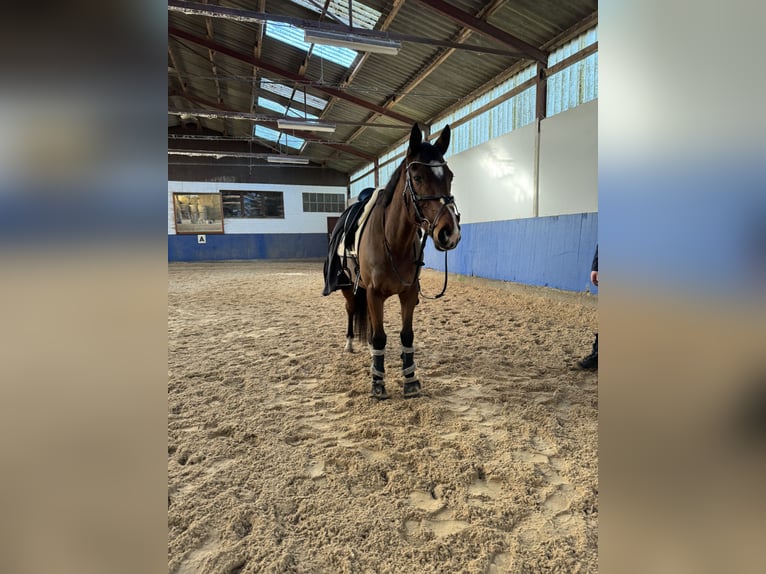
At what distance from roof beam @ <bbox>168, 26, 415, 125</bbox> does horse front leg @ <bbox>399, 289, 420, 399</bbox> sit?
767cm

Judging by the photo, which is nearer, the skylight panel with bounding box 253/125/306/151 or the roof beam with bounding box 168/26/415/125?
the roof beam with bounding box 168/26/415/125

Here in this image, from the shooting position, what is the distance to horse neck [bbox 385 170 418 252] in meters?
2.14

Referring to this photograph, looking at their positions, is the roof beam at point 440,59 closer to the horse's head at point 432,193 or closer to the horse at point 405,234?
the horse at point 405,234

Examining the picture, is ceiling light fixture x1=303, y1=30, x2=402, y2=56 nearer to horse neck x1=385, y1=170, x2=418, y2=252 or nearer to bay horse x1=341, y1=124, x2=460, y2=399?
bay horse x1=341, y1=124, x2=460, y2=399

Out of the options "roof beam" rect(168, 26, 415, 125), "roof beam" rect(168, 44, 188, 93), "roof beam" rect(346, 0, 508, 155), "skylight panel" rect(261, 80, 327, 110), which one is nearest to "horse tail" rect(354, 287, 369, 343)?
"roof beam" rect(346, 0, 508, 155)

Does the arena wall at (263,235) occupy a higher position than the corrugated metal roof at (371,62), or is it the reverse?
the corrugated metal roof at (371,62)

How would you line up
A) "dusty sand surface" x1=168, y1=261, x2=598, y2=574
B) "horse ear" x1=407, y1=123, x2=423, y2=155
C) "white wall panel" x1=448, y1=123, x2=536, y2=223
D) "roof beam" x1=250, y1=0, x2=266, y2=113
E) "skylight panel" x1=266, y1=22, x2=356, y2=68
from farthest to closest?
"skylight panel" x1=266, y1=22, x2=356, y2=68 < "roof beam" x1=250, y1=0, x2=266, y2=113 < "white wall panel" x1=448, y1=123, x2=536, y2=223 < "horse ear" x1=407, y1=123, x2=423, y2=155 < "dusty sand surface" x1=168, y1=261, x2=598, y2=574

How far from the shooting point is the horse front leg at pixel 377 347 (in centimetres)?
221

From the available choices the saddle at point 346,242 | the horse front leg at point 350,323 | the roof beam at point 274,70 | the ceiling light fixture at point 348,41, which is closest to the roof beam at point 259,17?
the ceiling light fixture at point 348,41

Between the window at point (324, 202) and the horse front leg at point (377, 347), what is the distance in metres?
14.9

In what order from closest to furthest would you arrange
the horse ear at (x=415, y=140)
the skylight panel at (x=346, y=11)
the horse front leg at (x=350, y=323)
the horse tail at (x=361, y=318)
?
the horse ear at (x=415, y=140) → the horse tail at (x=361, y=318) → the horse front leg at (x=350, y=323) → the skylight panel at (x=346, y=11)
